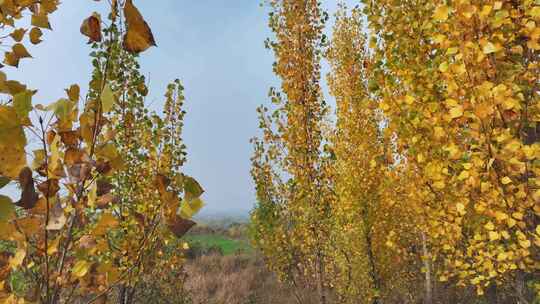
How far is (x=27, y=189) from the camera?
87 cm

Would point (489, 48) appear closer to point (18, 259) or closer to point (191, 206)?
point (191, 206)

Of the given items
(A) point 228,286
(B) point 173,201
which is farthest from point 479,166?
(A) point 228,286

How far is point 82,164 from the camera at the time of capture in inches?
39.4

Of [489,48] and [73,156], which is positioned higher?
[489,48]

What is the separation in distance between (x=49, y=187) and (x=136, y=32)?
0.45m

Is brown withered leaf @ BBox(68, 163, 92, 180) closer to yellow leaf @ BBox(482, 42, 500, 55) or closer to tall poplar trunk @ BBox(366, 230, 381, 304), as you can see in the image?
yellow leaf @ BBox(482, 42, 500, 55)

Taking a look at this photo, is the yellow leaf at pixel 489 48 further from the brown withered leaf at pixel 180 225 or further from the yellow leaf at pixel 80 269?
the yellow leaf at pixel 80 269

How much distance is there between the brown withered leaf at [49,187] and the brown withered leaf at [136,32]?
396 millimetres

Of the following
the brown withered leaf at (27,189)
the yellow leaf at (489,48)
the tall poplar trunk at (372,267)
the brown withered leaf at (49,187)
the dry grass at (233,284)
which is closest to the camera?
the brown withered leaf at (27,189)

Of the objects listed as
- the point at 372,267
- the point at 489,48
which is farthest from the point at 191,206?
the point at 372,267

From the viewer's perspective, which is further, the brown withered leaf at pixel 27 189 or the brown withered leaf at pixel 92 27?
the brown withered leaf at pixel 92 27

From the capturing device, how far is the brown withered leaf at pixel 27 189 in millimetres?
841

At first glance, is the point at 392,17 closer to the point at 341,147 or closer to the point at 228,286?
the point at 341,147

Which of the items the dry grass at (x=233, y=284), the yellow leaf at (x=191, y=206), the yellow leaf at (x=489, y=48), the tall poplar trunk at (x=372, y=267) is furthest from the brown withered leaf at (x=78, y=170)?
the dry grass at (x=233, y=284)
